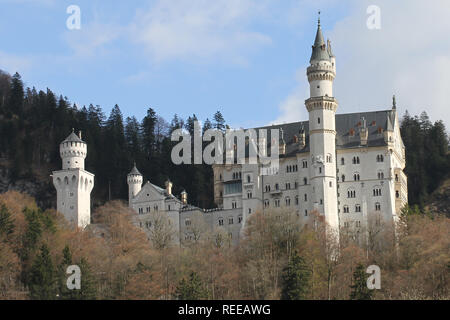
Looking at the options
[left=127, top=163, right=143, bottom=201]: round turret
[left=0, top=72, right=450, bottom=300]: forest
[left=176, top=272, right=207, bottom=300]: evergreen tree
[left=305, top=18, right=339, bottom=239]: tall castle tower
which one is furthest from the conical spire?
[left=176, top=272, right=207, bottom=300]: evergreen tree

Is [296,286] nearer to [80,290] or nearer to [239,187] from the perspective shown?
[80,290]

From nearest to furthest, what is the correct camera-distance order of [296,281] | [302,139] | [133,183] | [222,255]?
1. [296,281]
2. [222,255]
3. [302,139]
4. [133,183]

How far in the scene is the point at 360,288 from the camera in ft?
236

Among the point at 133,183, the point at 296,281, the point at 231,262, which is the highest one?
the point at 133,183

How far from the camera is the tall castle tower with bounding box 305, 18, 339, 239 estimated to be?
94875 mm

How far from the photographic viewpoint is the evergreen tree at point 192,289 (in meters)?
70.8

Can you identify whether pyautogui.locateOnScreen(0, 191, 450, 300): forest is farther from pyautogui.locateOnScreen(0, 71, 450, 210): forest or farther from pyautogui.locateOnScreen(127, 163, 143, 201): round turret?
pyautogui.locateOnScreen(0, 71, 450, 210): forest

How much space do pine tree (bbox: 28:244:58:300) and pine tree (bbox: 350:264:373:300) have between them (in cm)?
2127

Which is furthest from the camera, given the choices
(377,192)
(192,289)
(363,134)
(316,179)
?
(363,134)

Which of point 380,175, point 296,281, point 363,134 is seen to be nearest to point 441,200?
point 380,175

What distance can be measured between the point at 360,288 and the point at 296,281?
4.80 m

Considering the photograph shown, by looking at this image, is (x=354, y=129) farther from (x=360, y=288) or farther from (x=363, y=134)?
(x=360, y=288)

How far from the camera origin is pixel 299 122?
10562 cm

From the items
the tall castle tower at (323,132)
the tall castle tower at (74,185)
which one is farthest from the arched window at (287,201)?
the tall castle tower at (74,185)
